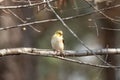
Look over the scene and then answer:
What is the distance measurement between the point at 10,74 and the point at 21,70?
0.84 feet

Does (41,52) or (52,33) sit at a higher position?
(41,52)

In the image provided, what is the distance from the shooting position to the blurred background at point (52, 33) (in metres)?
5.08

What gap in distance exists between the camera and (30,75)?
9.23m

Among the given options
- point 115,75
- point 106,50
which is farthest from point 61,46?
point 115,75

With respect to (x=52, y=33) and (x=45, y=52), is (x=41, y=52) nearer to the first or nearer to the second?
(x=45, y=52)

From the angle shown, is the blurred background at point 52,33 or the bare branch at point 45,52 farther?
the blurred background at point 52,33

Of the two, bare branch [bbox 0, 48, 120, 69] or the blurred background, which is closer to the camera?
bare branch [bbox 0, 48, 120, 69]

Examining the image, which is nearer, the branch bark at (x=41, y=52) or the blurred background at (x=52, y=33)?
the branch bark at (x=41, y=52)

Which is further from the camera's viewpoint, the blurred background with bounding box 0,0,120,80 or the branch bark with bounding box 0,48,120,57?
the blurred background with bounding box 0,0,120,80

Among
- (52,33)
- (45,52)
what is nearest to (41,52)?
(45,52)

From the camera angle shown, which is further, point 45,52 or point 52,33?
point 52,33

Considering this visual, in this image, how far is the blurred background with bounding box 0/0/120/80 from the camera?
5.08 meters

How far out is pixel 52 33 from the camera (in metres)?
13.2

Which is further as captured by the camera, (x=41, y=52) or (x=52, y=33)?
(x=52, y=33)
